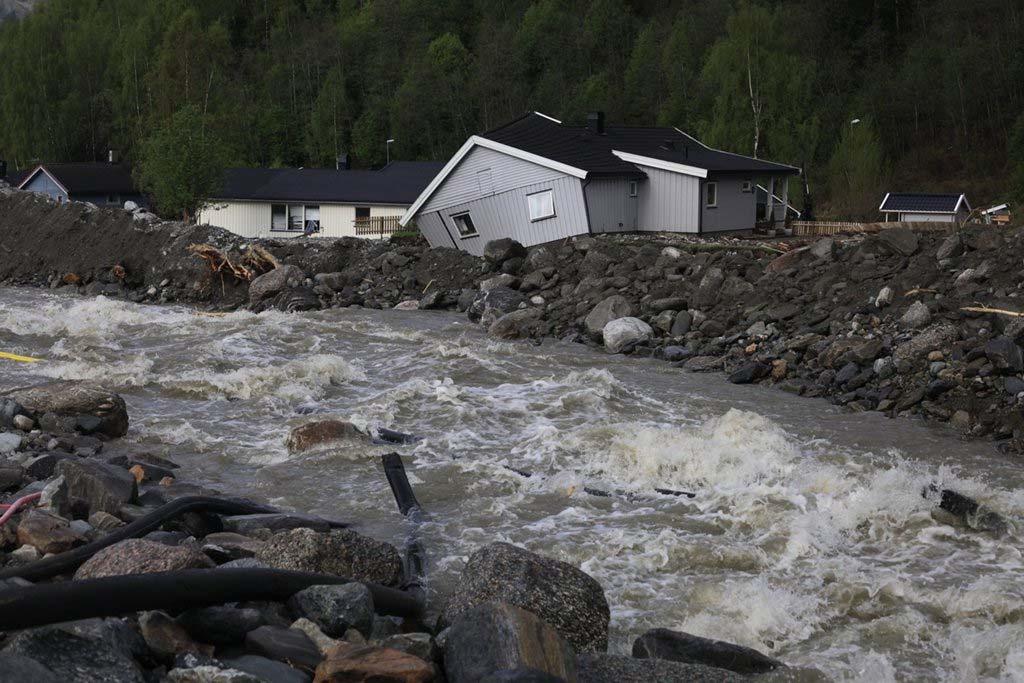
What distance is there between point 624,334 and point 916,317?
4.91 meters

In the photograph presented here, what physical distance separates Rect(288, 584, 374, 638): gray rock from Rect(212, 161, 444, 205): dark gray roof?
126ft

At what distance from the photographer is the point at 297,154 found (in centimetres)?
7312

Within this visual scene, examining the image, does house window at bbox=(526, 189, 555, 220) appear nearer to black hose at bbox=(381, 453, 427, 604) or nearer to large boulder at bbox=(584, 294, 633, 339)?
large boulder at bbox=(584, 294, 633, 339)

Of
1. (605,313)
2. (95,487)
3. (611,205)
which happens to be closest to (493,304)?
(605,313)

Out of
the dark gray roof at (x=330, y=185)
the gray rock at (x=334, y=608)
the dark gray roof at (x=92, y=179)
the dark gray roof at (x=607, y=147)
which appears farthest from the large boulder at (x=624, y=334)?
the dark gray roof at (x=92, y=179)

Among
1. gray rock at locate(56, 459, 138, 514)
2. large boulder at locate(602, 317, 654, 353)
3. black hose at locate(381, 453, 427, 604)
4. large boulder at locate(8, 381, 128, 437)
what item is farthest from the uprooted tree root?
gray rock at locate(56, 459, 138, 514)

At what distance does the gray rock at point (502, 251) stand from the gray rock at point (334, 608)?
1908cm

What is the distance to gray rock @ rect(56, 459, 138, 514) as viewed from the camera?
8492mm

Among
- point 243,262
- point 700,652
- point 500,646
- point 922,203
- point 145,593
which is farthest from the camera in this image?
point 922,203

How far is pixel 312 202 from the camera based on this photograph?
148 feet

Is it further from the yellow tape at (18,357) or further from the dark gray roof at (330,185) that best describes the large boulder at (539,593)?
the dark gray roof at (330,185)

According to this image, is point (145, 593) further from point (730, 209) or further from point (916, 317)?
point (730, 209)

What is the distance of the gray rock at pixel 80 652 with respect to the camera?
481 cm

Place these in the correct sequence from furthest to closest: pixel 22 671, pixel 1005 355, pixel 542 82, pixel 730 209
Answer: pixel 542 82 < pixel 730 209 < pixel 1005 355 < pixel 22 671
